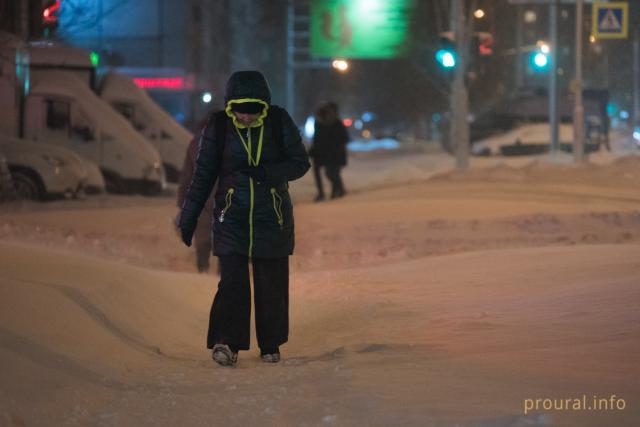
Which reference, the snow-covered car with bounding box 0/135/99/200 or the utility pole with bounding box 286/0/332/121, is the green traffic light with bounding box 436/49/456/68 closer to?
the snow-covered car with bounding box 0/135/99/200

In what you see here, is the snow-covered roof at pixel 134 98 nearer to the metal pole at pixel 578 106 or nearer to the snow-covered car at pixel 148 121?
the snow-covered car at pixel 148 121

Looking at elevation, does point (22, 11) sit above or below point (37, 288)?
above

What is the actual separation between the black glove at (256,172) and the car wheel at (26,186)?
46.7ft

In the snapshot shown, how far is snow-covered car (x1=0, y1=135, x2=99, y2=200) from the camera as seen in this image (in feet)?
65.6

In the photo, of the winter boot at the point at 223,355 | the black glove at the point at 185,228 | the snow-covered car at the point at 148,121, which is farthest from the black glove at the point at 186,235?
the snow-covered car at the point at 148,121

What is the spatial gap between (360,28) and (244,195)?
34.8 m

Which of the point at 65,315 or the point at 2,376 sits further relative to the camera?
the point at 65,315

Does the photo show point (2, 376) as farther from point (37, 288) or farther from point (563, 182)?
point (563, 182)

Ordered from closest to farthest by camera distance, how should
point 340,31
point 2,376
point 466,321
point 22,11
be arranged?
point 2,376
point 466,321
point 22,11
point 340,31

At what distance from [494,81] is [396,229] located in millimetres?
36549

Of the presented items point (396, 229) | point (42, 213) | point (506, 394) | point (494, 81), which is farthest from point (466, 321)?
point (494, 81)

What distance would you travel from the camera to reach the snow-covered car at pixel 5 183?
18406 mm

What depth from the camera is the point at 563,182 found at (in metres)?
19.6

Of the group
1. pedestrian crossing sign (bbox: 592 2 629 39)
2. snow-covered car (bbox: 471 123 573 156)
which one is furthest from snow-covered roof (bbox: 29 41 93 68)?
snow-covered car (bbox: 471 123 573 156)
